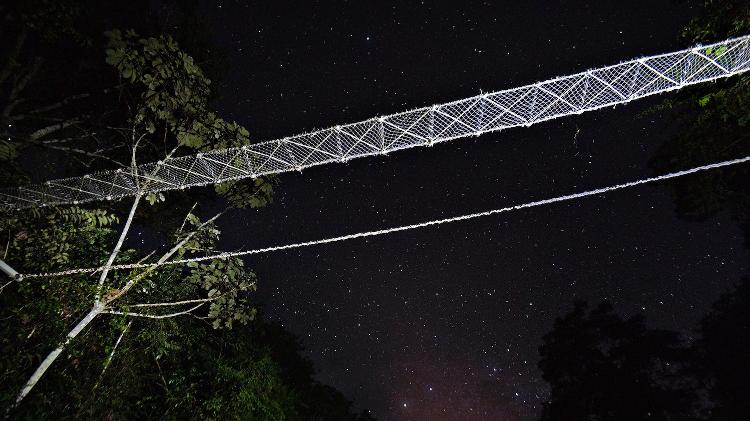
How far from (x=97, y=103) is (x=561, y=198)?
804 centimetres

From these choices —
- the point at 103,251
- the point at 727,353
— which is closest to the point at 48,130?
the point at 103,251

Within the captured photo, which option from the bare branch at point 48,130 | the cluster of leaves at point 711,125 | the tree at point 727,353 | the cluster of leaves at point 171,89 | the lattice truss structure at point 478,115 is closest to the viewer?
the lattice truss structure at point 478,115

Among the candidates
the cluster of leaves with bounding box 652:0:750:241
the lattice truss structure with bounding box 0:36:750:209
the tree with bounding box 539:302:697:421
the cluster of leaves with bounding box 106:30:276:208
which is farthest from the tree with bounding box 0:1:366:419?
the tree with bounding box 539:302:697:421

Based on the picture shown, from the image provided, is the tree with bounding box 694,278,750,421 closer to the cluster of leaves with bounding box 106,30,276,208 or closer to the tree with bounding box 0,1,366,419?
the tree with bounding box 0,1,366,419

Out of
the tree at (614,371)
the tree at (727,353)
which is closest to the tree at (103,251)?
the tree at (614,371)

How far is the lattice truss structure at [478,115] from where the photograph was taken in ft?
12.3

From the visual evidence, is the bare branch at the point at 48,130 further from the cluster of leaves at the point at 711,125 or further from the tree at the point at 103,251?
the cluster of leaves at the point at 711,125

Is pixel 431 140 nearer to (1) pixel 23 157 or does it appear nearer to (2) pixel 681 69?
(2) pixel 681 69

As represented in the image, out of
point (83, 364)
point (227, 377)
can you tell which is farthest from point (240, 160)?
point (227, 377)

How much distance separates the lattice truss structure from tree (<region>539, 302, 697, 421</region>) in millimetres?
17267

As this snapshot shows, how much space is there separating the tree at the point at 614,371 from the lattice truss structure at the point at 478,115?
56.6 feet

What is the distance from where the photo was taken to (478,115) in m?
4.14

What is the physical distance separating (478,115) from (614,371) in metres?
18.5

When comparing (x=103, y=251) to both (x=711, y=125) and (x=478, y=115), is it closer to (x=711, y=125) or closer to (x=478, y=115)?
(x=478, y=115)
